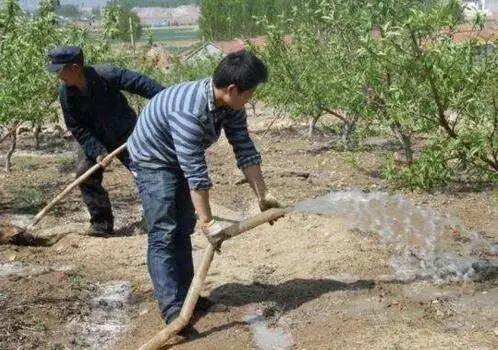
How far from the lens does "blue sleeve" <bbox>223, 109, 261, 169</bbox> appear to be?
14.5 feet

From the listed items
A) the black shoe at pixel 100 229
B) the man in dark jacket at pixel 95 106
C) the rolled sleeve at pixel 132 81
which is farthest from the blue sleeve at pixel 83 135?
the black shoe at pixel 100 229

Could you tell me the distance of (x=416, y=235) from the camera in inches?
256

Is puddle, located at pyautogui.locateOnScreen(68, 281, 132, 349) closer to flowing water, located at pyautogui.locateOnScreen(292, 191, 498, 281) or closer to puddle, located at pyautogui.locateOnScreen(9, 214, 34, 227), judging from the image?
flowing water, located at pyautogui.locateOnScreen(292, 191, 498, 281)

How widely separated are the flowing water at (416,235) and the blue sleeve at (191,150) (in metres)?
1.87

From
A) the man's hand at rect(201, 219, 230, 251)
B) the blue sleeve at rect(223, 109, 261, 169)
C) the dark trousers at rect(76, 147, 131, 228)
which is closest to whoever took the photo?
the man's hand at rect(201, 219, 230, 251)

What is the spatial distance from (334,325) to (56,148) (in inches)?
418

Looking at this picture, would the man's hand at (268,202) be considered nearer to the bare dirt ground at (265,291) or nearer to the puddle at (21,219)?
the bare dirt ground at (265,291)

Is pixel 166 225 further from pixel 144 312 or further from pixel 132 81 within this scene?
pixel 132 81

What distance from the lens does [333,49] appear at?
1024cm

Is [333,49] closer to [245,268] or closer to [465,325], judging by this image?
[245,268]

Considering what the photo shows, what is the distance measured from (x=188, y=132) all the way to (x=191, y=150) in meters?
0.10

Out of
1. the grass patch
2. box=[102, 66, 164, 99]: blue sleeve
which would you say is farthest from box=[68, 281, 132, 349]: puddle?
the grass patch

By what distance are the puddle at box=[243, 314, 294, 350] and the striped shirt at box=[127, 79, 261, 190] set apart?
918 mm

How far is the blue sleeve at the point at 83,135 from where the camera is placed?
6.28 metres
